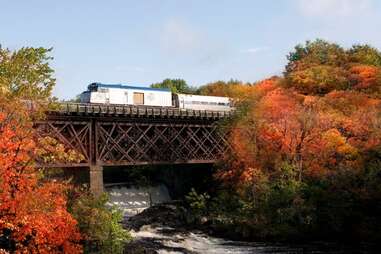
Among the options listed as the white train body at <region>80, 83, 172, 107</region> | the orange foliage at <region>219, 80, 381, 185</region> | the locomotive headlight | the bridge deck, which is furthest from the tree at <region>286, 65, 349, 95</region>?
the locomotive headlight

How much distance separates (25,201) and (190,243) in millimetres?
17380

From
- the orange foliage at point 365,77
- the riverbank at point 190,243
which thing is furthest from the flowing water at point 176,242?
the orange foliage at point 365,77

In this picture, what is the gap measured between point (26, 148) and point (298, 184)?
24.4 metres

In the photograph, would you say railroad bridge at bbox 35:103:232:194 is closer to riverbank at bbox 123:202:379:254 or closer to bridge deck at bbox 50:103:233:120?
bridge deck at bbox 50:103:233:120

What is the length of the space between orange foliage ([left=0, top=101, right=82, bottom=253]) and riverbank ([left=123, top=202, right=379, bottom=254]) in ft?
25.2

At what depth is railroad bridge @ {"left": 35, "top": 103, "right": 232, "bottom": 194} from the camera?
42844mm

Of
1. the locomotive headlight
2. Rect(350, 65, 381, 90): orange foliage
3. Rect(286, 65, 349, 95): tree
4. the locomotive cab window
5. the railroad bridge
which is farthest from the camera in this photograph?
Rect(286, 65, 349, 95): tree

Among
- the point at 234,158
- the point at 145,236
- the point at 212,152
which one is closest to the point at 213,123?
the point at 212,152

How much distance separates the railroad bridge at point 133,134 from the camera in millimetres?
42844

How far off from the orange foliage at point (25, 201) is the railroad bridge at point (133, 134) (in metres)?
16.2

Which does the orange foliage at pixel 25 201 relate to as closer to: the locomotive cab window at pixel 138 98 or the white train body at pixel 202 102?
the locomotive cab window at pixel 138 98

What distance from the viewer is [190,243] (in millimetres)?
36438

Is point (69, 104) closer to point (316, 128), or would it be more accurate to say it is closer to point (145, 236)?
point (145, 236)

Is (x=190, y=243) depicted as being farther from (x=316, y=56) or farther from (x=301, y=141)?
(x=316, y=56)
